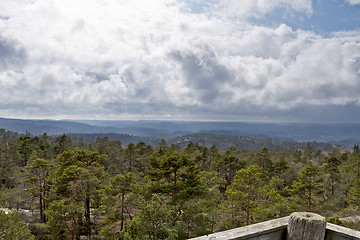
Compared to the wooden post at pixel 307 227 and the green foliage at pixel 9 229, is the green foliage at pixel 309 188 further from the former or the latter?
the wooden post at pixel 307 227

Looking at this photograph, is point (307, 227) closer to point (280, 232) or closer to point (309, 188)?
point (280, 232)

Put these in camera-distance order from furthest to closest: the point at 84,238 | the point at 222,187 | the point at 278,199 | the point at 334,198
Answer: the point at 222,187
the point at 334,198
the point at 84,238
the point at 278,199

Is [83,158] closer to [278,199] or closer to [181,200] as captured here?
[181,200]

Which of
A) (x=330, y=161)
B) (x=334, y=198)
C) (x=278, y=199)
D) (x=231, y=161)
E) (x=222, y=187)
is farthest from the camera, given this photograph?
(x=222, y=187)

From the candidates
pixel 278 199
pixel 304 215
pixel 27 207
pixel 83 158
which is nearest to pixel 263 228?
pixel 304 215

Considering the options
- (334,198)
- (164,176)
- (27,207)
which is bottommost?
(27,207)

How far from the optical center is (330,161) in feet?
117

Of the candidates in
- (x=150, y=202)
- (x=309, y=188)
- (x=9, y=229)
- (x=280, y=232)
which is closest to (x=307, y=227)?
(x=280, y=232)

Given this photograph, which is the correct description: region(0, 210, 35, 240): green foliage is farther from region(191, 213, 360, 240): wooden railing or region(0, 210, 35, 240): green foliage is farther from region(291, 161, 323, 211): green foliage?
region(291, 161, 323, 211): green foliage

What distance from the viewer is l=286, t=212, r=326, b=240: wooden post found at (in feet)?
6.91

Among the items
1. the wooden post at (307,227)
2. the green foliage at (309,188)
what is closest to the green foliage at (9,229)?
the wooden post at (307,227)

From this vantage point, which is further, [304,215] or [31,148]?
Result: [31,148]

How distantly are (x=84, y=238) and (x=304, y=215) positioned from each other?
24.3 m

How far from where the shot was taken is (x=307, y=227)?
212 centimetres
